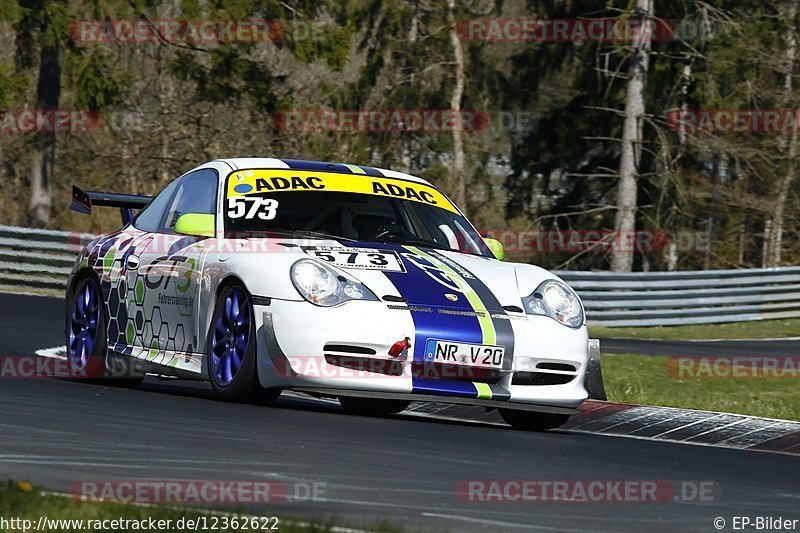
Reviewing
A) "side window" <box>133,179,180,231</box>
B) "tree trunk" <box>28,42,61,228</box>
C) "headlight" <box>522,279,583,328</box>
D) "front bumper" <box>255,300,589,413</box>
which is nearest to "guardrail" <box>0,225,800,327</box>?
"side window" <box>133,179,180,231</box>

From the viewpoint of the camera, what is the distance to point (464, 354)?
796 cm

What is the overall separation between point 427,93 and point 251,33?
18.9ft

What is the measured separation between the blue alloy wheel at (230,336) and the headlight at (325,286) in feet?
1.14

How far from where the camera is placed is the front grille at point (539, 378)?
8172 millimetres

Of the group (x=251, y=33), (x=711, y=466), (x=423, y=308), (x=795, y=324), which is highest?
(x=251, y=33)

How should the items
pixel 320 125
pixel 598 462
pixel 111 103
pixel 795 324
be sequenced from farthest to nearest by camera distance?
pixel 320 125, pixel 111 103, pixel 795 324, pixel 598 462

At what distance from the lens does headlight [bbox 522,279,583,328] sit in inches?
332

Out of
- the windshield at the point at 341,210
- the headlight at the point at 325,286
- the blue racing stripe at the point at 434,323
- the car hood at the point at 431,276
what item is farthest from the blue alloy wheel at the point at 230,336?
the blue racing stripe at the point at 434,323

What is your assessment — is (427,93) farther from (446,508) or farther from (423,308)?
(446,508)

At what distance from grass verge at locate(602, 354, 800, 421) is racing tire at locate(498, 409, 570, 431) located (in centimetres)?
239

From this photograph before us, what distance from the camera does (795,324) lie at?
1056 inches

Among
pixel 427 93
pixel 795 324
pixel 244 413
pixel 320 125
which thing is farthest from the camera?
pixel 427 93

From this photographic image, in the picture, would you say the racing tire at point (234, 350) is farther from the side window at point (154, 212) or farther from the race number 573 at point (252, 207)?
the side window at point (154, 212)

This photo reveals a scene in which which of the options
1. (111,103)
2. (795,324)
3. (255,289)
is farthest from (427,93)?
(255,289)
